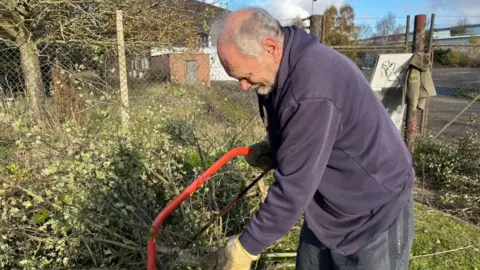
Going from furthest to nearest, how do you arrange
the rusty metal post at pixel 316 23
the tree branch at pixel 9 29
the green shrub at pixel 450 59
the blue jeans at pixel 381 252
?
the green shrub at pixel 450 59 → the tree branch at pixel 9 29 → the rusty metal post at pixel 316 23 → the blue jeans at pixel 381 252

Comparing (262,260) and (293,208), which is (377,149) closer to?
(293,208)

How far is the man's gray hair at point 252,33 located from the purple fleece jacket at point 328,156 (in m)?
0.10

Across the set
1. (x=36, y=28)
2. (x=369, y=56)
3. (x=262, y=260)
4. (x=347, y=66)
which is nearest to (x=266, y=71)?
(x=347, y=66)

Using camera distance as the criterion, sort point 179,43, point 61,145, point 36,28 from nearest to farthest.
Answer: point 61,145 < point 36,28 < point 179,43

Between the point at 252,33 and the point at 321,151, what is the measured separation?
47 centimetres

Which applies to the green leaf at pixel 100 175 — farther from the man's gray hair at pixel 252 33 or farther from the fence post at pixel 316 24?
the fence post at pixel 316 24

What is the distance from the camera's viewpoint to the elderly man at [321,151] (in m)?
1.38

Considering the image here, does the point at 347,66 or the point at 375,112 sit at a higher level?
the point at 347,66

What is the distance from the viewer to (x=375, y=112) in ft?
5.02

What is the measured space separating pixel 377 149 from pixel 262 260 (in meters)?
1.97

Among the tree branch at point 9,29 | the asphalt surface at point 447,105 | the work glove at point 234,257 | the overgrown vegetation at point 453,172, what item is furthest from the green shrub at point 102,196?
the tree branch at point 9,29

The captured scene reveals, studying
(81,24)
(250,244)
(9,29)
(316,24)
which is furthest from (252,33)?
(9,29)

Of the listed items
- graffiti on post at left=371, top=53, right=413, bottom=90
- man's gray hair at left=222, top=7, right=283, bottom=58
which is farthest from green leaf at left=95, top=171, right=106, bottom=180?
graffiti on post at left=371, top=53, right=413, bottom=90

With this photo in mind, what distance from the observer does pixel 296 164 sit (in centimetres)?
139
